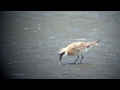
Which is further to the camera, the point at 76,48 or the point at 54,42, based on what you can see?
the point at 54,42

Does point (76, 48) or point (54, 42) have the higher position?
point (76, 48)

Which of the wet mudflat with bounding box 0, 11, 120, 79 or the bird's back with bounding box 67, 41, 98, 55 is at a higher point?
the bird's back with bounding box 67, 41, 98, 55

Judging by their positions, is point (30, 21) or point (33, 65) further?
point (30, 21)

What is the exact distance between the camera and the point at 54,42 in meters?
14.7

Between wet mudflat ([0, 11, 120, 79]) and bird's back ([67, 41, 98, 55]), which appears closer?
wet mudflat ([0, 11, 120, 79])

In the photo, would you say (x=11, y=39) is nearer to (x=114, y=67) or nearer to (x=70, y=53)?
(x=70, y=53)

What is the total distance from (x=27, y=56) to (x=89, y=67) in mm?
2107

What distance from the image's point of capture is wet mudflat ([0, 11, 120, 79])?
1141cm

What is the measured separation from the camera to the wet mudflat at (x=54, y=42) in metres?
11.4

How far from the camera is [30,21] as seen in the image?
18.6m

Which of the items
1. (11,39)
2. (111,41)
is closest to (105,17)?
→ (111,41)

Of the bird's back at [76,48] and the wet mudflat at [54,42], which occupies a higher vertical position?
the bird's back at [76,48]

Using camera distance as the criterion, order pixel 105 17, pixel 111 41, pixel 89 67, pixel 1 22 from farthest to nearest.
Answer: pixel 105 17 → pixel 1 22 → pixel 111 41 → pixel 89 67

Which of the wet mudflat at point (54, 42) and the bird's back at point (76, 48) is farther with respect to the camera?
the bird's back at point (76, 48)
